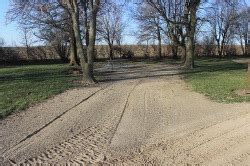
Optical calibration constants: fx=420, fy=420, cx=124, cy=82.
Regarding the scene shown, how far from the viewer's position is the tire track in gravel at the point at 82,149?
7211 millimetres

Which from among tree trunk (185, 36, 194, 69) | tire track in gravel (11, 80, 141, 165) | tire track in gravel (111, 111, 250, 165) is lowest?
tire track in gravel (111, 111, 250, 165)

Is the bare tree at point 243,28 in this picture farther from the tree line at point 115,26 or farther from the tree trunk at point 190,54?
the tree trunk at point 190,54

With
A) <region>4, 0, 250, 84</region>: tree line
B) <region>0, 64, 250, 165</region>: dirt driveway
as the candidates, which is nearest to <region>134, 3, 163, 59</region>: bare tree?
<region>4, 0, 250, 84</region>: tree line

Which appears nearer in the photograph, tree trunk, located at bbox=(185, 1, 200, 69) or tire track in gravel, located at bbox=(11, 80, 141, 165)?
tire track in gravel, located at bbox=(11, 80, 141, 165)

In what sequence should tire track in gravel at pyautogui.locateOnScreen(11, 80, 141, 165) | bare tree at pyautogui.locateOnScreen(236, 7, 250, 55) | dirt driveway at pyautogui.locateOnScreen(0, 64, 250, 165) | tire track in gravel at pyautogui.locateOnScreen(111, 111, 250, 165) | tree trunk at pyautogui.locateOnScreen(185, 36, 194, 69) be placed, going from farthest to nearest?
bare tree at pyautogui.locateOnScreen(236, 7, 250, 55), tree trunk at pyautogui.locateOnScreen(185, 36, 194, 69), dirt driveway at pyautogui.locateOnScreen(0, 64, 250, 165), tire track in gravel at pyautogui.locateOnScreen(11, 80, 141, 165), tire track in gravel at pyautogui.locateOnScreen(111, 111, 250, 165)

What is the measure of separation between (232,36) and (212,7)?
43420 mm

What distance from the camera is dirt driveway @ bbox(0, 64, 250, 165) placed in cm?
736

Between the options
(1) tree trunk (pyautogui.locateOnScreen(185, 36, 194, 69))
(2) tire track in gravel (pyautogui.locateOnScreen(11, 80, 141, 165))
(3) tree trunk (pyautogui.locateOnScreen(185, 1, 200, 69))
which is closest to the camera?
(2) tire track in gravel (pyautogui.locateOnScreen(11, 80, 141, 165))

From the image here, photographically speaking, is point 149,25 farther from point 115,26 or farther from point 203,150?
point 203,150

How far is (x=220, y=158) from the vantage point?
7207 mm

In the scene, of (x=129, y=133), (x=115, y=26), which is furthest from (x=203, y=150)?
(x=115, y=26)

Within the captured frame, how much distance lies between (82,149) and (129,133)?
1.57 meters

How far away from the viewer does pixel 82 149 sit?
25.9 feet

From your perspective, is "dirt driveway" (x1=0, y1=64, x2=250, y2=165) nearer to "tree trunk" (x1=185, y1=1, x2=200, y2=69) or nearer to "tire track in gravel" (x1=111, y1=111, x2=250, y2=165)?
"tire track in gravel" (x1=111, y1=111, x2=250, y2=165)
